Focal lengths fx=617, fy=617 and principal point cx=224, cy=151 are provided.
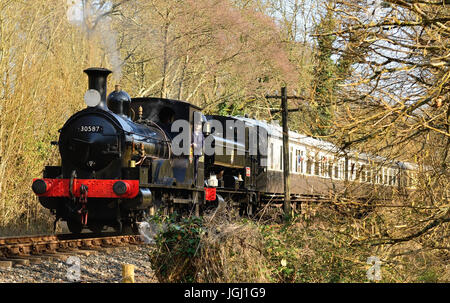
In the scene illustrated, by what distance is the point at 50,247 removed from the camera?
11469 mm

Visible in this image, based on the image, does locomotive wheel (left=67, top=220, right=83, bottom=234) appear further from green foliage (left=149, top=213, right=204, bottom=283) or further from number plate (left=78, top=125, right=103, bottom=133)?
green foliage (left=149, top=213, right=204, bottom=283)

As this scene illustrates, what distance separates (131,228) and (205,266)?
20.8 ft

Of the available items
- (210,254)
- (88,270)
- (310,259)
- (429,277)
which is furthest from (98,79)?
(429,277)

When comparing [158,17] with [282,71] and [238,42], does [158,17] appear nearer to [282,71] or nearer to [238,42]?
[238,42]

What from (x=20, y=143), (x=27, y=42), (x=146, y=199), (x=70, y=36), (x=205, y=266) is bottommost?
(x=205, y=266)

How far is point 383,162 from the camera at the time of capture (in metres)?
8.08

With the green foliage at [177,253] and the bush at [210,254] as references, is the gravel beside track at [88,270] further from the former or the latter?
the bush at [210,254]

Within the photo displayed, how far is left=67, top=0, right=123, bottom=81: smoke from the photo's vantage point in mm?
19750

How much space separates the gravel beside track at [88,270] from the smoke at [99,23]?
33.5 ft

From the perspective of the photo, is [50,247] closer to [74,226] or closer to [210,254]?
[74,226]

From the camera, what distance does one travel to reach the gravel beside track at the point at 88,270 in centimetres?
872

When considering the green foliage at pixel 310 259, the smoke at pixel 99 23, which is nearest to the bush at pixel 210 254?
the green foliage at pixel 310 259

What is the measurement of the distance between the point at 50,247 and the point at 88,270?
227 centimetres

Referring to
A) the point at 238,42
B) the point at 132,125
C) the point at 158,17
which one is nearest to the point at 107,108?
the point at 132,125
